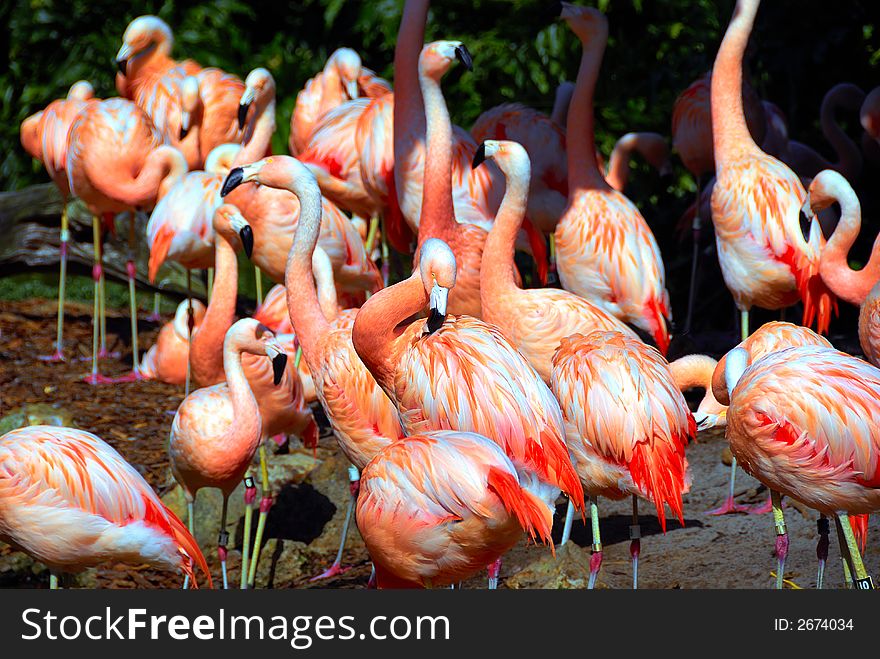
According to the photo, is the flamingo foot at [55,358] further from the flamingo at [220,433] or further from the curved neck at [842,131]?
the curved neck at [842,131]

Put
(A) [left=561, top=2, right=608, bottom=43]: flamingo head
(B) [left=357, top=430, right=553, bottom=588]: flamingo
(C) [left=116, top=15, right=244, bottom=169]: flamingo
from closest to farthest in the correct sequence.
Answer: (B) [left=357, top=430, right=553, bottom=588]: flamingo < (A) [left=561, top=2, right=608, bottom=43]: flamingo head < (C) [left=116, top=15, right=244, bottom=169]: flamingo

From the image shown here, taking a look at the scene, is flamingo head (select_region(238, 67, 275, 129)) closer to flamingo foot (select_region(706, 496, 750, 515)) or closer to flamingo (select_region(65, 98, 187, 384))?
flamingo (select_region(65, 98, 187, 384))

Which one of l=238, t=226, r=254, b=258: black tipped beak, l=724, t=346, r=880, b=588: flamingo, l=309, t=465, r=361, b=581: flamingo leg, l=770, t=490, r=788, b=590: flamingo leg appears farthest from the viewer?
l=238, t=226, r=254, b=258: black tipped beak

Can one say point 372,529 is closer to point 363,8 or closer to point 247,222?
point 247,222

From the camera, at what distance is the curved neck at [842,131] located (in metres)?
7.07

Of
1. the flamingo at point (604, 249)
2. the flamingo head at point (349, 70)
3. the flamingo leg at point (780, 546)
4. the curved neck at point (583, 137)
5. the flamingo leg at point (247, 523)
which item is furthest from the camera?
the flamingo head at point (349, 70)

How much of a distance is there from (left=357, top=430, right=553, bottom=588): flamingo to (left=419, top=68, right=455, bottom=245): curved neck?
5.85 feet

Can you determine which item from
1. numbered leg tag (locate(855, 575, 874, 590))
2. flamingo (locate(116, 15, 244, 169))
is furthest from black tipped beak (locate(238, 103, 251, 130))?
numbered leg tag (locate(855, 575, 874, 590))

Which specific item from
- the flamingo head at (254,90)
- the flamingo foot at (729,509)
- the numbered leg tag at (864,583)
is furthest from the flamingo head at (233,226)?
the numbered leg tag at (864,583)

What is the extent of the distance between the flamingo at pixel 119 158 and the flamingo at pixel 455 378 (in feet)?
10.3

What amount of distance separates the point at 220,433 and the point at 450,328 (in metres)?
1.13

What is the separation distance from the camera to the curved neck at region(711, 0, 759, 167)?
5.33 meters

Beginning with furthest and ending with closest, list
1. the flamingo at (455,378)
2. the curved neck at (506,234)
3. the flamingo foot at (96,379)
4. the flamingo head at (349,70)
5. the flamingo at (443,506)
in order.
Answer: the flamingo head at (349,70)
the flamingo foot at (96,379)
the curved neck at (506,234)
the flamingo at (455,378)
the flamingo at (443,506)

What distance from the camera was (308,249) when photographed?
451 cm
